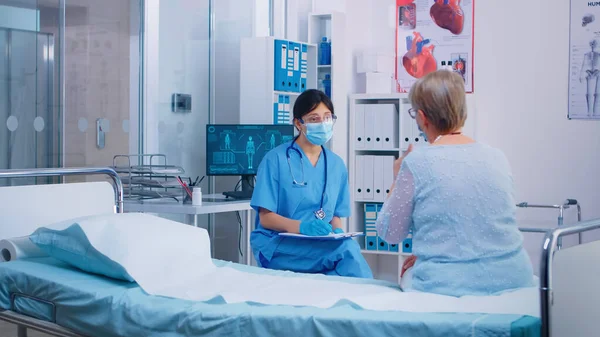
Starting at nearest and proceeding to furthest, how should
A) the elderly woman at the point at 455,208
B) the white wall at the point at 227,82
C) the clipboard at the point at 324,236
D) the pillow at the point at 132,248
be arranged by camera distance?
the elderly woman at the point at 455,208 → the pillow at the point at 132,248 → the clipboard at the point at 324,236 → the white wall at the point at 227,82

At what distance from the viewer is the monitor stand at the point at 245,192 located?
443 centimetres

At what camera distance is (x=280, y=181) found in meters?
3.21

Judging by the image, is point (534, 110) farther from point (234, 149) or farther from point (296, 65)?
point (234, 149)

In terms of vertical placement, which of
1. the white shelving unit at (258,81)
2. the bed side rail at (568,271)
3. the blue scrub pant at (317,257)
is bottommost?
the blue scrub pant at (317,257)

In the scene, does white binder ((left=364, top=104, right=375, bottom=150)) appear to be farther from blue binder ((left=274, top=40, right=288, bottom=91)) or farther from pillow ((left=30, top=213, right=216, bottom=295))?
pillow ((left=30, top=213, right=216, bottom=295))

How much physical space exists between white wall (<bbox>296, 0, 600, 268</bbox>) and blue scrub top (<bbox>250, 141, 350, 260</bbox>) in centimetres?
233

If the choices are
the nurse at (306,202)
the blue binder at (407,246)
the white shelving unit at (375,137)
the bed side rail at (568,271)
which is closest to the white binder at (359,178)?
the white shelving unit at (375,137)

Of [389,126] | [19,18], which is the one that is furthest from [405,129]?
[19,18]

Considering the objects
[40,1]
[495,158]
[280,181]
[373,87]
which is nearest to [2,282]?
[280,181]

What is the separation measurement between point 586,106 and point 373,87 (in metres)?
1.46

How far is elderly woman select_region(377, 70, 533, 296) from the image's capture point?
197 centimetres

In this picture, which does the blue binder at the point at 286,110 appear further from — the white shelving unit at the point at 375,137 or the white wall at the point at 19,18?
the white wall at the point at 19,18

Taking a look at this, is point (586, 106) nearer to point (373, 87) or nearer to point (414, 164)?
point (373, 87)

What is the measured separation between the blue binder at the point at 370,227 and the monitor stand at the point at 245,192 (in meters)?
0.96
